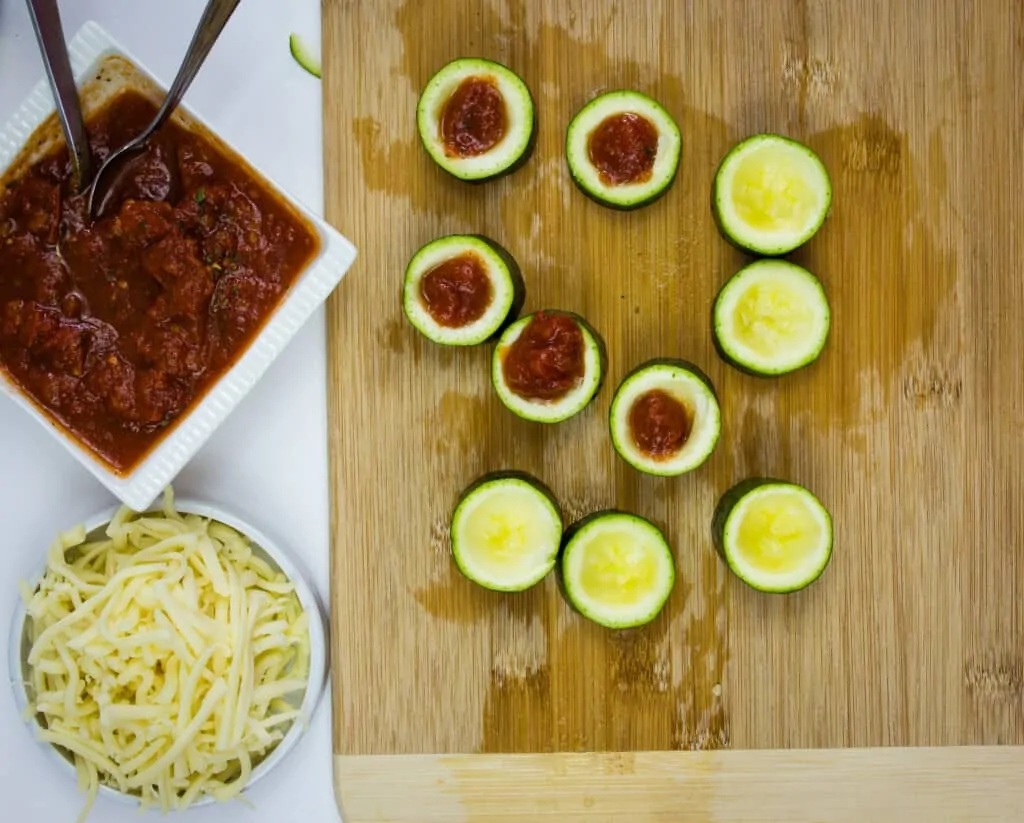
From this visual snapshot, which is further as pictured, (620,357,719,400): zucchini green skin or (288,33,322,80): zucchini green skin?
(288,33,322,80): zucchini green skin

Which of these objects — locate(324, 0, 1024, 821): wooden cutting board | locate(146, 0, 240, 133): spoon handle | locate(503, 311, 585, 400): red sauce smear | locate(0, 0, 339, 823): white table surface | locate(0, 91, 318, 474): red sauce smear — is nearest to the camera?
locate(146, 0, 240, 133): spoon handle

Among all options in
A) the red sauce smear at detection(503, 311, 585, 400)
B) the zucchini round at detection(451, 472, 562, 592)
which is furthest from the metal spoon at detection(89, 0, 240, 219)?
the zucchini round at detection(451, 472, 562, 592)

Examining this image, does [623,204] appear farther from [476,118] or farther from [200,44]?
[200,44]

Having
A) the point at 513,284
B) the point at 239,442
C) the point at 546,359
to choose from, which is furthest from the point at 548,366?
the point at 239,442

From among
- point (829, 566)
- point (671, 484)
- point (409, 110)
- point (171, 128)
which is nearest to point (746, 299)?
point (671, 484)

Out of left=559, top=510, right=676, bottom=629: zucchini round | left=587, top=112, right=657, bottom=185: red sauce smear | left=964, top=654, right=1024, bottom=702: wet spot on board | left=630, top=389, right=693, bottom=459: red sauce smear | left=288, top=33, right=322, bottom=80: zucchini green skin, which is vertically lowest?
left=964, top=654, right=1024, bottom=702: wet spot on board

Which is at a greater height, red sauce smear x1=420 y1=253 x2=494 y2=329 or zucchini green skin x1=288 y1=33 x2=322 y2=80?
zucchini green skin x1=288 y1=33 x2=322 y2=80

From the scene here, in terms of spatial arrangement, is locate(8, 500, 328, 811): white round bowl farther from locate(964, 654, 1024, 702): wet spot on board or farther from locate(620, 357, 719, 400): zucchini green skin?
locate(964, 654, 1024, 702): wet spot on board
